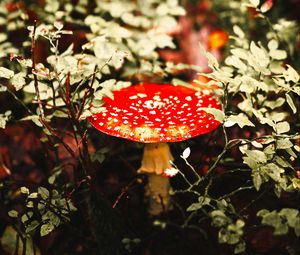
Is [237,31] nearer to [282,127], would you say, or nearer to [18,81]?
[282,127]

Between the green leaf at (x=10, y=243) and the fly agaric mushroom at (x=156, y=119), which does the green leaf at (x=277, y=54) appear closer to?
the fly agaric mushroom at (x=156, y=119)

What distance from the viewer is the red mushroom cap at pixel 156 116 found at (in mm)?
1412

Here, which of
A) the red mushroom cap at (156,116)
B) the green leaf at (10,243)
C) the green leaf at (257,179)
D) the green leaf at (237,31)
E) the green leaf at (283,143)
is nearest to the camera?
the green leaf at (257,179)

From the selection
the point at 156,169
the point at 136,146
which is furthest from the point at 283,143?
the point at 136,146

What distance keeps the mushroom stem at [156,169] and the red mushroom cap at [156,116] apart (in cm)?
26

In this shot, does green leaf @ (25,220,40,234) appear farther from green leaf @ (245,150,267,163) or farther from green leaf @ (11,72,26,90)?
green leaf @ (245,150,267,163)

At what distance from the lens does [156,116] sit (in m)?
1.50

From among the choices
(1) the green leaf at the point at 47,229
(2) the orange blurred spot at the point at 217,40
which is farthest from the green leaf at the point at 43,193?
(2) the orange blurred spot at the point at 217,40

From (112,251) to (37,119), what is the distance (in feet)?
2.18

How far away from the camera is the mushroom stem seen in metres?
1.80

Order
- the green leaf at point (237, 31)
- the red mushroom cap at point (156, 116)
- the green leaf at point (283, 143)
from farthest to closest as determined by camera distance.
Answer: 1. the green leaf at point (237, 31)
2. the red mushroom cap at point (156, 116)
3. the green leaf at point (283, 143)

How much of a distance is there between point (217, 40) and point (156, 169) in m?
1.95

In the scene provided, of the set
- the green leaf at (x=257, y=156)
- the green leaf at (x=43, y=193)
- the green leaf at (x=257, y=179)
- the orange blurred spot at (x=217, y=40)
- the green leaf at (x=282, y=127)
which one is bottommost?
the orange blurred spot at (x=217, y=40)

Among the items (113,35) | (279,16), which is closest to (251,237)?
(113,35)
